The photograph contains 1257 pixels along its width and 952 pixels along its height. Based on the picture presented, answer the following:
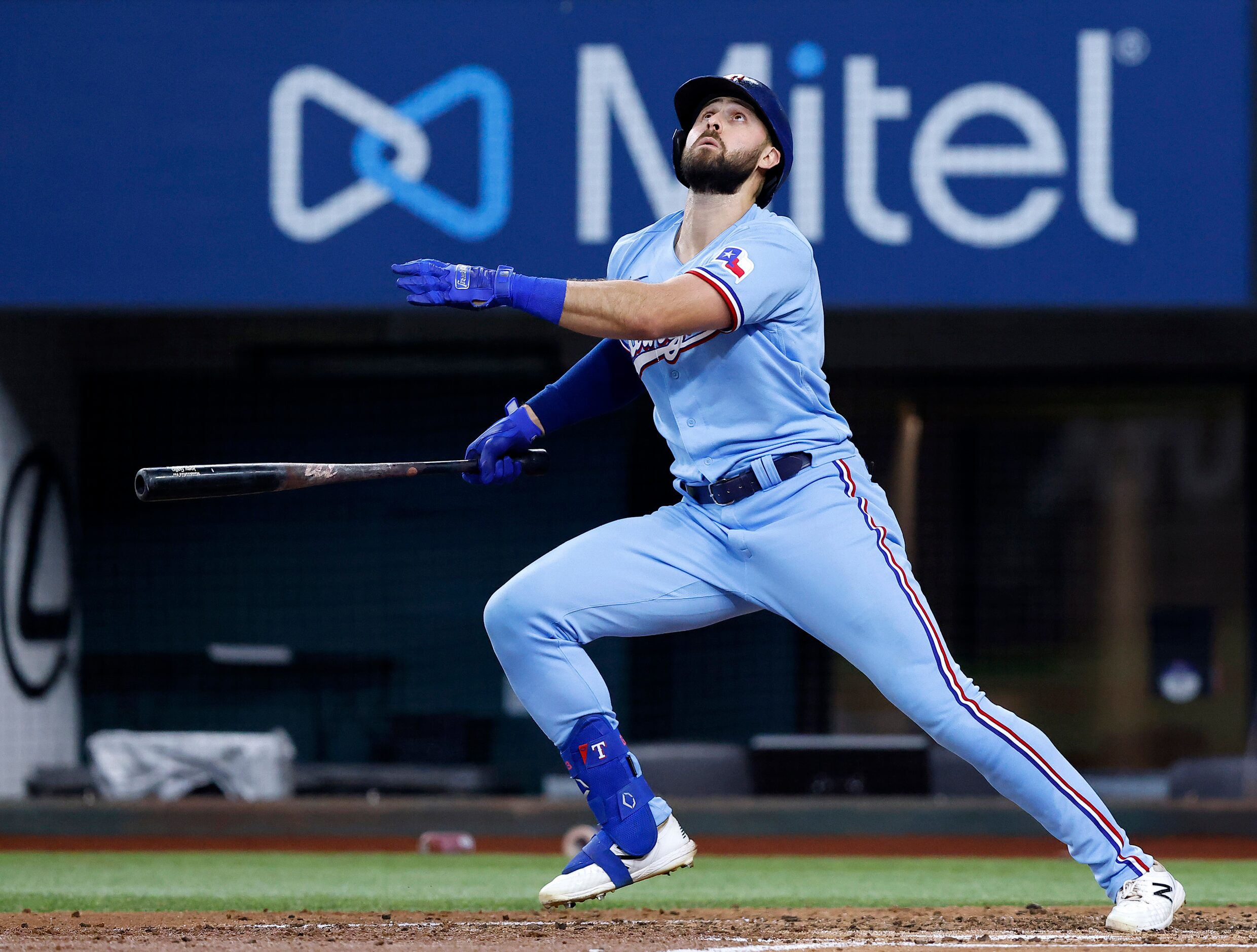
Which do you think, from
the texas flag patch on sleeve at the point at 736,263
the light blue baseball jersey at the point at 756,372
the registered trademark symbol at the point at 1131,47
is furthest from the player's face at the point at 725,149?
the registered trademark symbol at the point at 1131,47

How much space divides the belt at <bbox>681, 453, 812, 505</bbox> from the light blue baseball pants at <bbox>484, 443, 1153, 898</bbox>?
0.01 meters

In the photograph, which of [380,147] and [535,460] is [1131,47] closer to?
→ [380,147]

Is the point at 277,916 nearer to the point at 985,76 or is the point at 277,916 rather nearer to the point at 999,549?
the point at 985,76

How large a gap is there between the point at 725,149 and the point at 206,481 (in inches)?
56.8

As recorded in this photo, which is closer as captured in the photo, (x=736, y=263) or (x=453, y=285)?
(x=453, y=285)

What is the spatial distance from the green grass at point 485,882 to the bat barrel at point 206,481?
1.46 metres

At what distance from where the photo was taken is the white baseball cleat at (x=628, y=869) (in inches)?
151

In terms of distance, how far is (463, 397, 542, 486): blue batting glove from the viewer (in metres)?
4.16

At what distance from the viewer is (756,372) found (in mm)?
3822

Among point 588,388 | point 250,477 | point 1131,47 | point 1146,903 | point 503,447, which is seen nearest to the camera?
point 1146,903

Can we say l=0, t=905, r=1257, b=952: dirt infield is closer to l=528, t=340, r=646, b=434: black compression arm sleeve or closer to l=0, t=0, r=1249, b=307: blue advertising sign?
l=528, t=340, r=646, b=434: black compression arm sleeve

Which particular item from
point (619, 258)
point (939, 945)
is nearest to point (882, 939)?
point (939, 945)

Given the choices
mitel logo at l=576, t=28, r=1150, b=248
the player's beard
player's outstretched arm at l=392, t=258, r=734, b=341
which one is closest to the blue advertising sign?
mitel logo at l=576, t=28, r=1150, b=248

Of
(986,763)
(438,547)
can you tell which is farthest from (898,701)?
(438,547)
